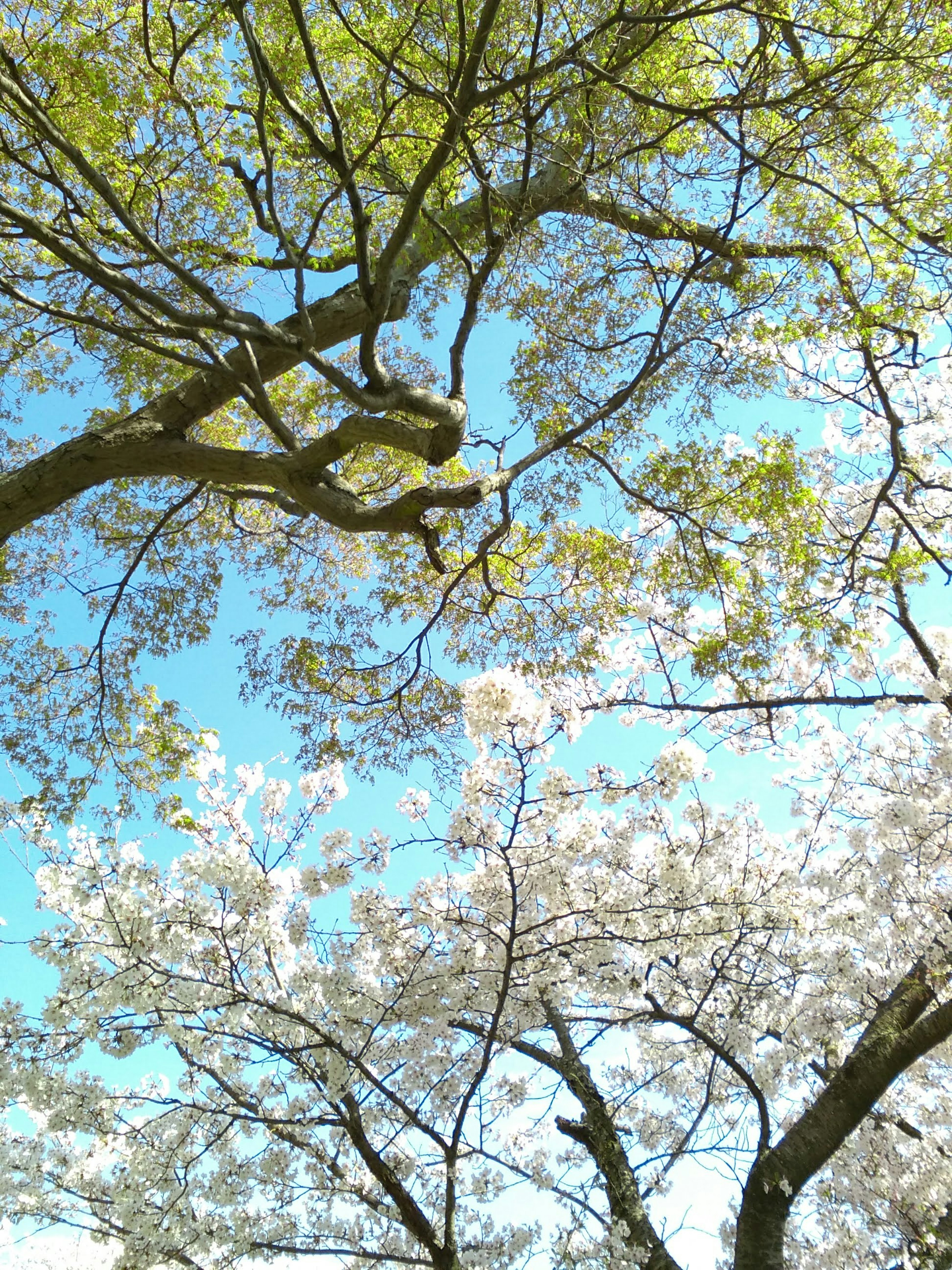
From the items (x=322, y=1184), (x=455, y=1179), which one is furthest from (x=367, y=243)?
(x=322, y=1184)

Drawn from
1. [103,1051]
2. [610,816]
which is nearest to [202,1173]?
[103,1051]

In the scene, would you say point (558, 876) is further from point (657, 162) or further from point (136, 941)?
point (657, 162)

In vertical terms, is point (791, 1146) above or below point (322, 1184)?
below

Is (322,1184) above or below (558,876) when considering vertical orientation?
below

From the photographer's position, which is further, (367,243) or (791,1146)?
(791,1146)

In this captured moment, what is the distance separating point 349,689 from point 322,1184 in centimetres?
301

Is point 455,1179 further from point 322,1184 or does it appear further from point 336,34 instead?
point 336,34

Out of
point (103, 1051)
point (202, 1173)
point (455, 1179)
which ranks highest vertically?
point (103, 1051)

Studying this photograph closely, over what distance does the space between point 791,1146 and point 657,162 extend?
19.9 ft

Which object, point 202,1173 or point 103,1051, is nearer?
point 103,1051

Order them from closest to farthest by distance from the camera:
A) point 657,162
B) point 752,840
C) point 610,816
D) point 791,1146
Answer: point 791,1146 < point 657,162 < point 610,816 < point 752,840

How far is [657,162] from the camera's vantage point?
16.2 ft

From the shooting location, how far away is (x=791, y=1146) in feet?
14.4

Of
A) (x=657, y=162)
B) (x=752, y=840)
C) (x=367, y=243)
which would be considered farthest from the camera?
(x=752, y=840)
